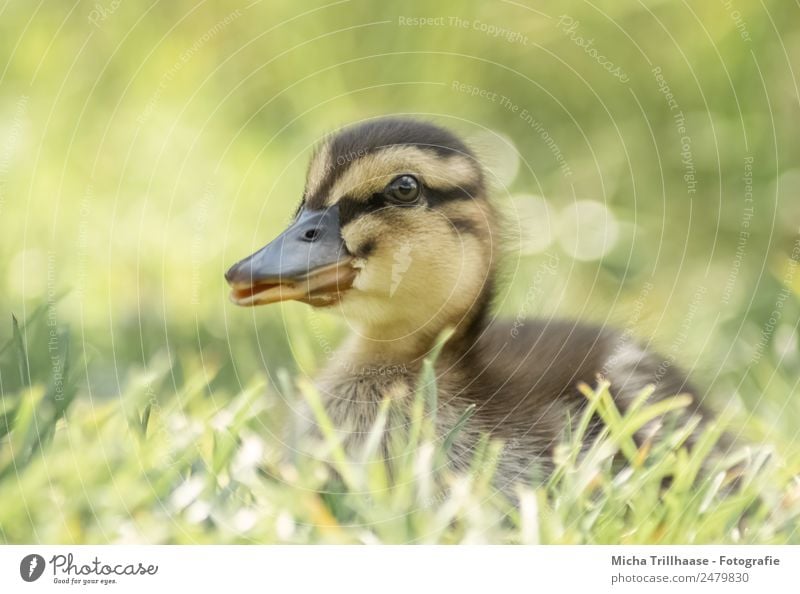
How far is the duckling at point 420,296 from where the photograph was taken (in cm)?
171

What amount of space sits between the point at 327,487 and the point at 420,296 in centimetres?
41

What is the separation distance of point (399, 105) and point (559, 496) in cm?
157

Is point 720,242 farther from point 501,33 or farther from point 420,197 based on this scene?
point 420,197

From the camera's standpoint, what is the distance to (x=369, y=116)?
272 cm

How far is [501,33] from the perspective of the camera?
2840 millimetres

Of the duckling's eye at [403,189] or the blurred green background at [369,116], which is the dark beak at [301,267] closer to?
the duckling's eye at [403,189]

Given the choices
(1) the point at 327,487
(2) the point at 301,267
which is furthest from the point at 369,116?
(1) the point at 327,487

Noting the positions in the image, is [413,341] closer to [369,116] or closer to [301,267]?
[301,267]

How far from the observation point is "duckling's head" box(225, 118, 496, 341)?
1713 millimetres

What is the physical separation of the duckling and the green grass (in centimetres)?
11

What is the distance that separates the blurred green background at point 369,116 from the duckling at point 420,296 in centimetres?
30

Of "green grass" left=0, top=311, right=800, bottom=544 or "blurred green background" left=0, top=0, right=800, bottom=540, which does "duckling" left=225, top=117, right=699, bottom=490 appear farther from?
"blurred green background" left=0, top=0, right=800, bottom=540
